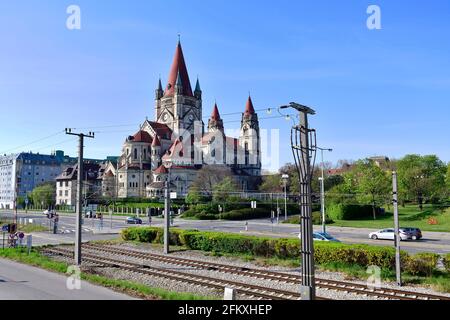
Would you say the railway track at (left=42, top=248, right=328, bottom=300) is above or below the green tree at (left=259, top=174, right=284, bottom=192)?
below

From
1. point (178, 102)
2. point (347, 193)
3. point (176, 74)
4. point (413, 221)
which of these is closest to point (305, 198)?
point (413, 221)

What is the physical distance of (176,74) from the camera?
119 metres

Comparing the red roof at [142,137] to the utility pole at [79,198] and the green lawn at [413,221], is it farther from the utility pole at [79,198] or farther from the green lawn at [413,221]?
the utility pole at [79,198]

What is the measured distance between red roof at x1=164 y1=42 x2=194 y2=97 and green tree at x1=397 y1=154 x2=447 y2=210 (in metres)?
69.2

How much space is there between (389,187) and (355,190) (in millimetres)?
6278

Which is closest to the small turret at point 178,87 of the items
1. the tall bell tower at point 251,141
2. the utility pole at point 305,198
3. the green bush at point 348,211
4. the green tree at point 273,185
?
the tall bell tower at point 251,141

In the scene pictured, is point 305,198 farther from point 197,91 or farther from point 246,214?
point 197,91

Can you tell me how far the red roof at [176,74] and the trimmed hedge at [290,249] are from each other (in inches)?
3409

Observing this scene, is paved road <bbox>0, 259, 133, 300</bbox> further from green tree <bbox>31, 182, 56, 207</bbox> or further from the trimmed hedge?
green tree <bbox>31, 182, 56, 207</bbox>

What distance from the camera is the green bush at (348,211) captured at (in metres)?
60.8

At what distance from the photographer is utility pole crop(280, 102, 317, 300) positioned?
445 inches

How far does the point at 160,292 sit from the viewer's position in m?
15.2

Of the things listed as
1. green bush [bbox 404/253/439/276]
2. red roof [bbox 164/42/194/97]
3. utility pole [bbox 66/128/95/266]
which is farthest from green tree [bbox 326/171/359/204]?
red roof [bbox 164/42/194/97]
